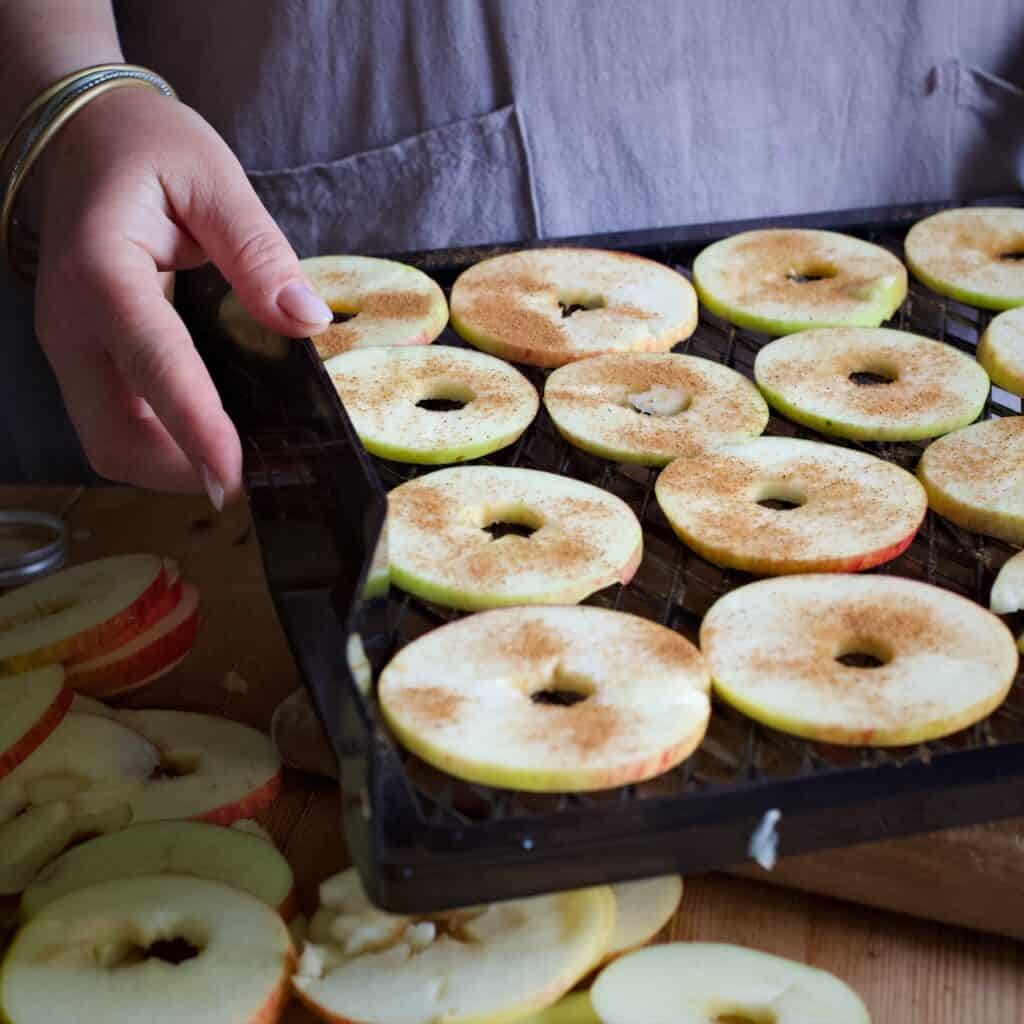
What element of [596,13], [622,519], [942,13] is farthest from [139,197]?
[942,13]

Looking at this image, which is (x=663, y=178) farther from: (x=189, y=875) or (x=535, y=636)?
(x=189, y=875)

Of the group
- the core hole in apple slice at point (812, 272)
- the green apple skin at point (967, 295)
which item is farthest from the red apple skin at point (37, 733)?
the green apple skin at point (967, 295)

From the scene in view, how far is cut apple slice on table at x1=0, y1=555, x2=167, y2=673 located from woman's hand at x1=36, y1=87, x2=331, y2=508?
0.16m

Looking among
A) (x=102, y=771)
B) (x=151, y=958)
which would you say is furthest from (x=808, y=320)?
(x=151, y=958)

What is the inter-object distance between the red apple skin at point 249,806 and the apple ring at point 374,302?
641mm

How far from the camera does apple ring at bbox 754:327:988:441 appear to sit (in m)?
1.88

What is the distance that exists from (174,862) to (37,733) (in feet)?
0.90

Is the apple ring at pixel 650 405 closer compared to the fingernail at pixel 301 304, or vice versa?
the fingernail at pixel 301 304

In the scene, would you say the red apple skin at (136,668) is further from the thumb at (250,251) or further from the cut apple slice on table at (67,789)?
the thumb at (250,251)

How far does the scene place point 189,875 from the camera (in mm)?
1461

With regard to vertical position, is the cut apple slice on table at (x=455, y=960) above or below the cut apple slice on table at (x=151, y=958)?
below

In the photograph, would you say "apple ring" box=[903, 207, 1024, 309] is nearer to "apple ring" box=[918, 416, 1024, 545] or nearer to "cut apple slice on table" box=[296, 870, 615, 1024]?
"apple ring" box=[918, 416, 1024, 545]

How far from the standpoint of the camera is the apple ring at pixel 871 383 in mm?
1880

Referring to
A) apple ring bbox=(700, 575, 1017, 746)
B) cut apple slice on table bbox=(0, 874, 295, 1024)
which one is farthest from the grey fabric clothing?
cut apple slice on table bbox=(0, 874, 295, 1024)
